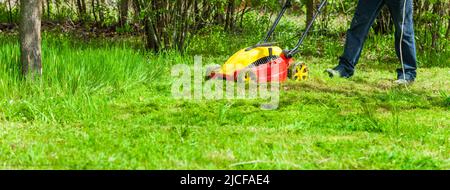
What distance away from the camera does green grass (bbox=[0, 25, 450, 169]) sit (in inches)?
119

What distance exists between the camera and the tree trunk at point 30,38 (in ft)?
14.3

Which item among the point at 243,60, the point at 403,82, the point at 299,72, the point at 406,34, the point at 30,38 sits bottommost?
the point at 403,82

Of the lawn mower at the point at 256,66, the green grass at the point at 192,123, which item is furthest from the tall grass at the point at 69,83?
the lawn mower at the point at 256,66

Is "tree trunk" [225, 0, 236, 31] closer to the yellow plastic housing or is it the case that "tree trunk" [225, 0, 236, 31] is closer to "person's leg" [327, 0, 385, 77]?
"person's leg" [327, 0, 385, 77]

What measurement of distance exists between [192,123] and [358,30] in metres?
2.57

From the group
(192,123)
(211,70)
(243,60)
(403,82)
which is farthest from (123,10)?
(192,123)

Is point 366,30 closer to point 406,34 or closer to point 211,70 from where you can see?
point 406,34

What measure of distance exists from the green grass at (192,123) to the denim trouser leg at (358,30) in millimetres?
288

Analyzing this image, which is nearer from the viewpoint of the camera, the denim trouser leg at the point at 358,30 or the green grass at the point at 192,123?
the green grass at the point at 192,123

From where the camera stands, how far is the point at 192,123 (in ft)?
12.6

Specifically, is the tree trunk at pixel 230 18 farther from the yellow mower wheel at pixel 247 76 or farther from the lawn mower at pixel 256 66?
the yellow mower wheel at pixel 247 76
